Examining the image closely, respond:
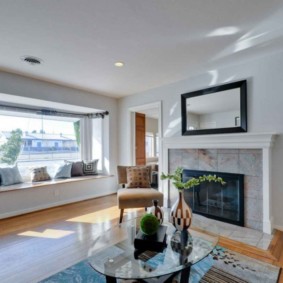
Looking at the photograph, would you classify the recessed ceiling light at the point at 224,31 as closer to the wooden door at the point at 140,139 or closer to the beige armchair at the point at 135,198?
the beige armchair at the point at 135,198

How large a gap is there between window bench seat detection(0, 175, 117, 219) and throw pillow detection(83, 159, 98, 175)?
193 millimetres

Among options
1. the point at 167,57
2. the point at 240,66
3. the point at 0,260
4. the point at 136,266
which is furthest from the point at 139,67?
the point at 0,260

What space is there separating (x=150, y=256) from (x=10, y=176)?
3.28 metres

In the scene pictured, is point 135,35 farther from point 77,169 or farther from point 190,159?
point 77,169

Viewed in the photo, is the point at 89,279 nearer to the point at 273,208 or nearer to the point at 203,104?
the point at 273,208

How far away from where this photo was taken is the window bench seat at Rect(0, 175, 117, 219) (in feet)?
11.0

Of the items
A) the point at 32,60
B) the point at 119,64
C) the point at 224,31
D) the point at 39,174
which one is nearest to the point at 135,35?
the point at 119,64

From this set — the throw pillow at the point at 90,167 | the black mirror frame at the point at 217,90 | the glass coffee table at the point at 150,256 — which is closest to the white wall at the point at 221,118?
the black mirror frame at the point at 217,90

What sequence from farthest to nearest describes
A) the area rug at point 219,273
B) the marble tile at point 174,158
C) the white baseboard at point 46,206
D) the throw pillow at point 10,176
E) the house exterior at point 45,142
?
the house exterior at point 45,142, the marble tile at point 174,158, the throw pillow at point 10,176, the white baseboard at point 46,206, the area rug at point 219,273

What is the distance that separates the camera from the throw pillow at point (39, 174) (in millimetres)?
3980

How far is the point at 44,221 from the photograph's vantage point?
313 cm

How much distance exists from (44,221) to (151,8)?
3207mm

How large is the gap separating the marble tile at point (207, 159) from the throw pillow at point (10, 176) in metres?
3.36

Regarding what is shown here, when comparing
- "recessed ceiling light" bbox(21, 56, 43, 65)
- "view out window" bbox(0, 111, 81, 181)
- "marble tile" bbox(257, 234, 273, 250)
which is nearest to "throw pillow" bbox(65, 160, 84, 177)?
"view out window" bbox(0, 111, 81, 181)
